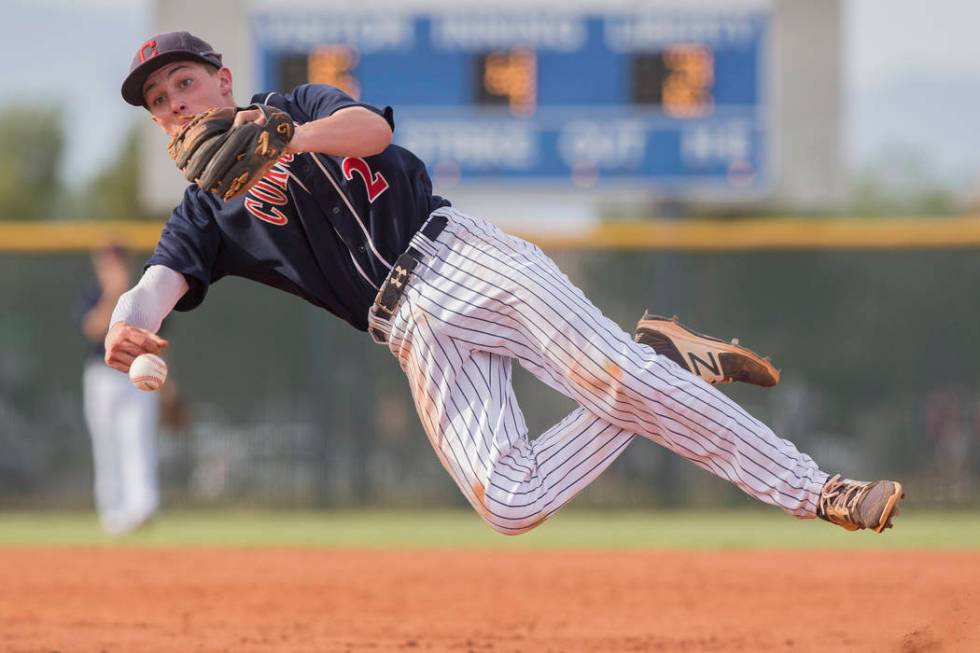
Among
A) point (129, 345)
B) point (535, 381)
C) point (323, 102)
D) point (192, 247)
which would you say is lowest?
point (535, 381)

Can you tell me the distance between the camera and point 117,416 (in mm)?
9297

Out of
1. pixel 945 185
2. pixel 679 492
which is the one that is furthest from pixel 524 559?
pixel 945 185

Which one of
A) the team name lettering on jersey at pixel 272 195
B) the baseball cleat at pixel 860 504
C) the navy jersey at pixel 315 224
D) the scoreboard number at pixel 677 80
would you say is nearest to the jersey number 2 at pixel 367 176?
the navy jersey at pixel 315 224

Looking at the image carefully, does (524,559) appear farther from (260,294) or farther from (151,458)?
(260,294)

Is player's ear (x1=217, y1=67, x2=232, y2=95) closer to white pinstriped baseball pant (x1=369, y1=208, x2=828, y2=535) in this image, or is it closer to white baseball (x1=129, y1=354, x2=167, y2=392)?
white pinstriped baseball pant (x1=369, y1=208, x2=828, y2=535)

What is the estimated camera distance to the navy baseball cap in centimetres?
381

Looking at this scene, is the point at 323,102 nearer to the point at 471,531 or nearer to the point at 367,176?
the point at 367,176

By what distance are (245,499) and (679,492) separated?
3.34m

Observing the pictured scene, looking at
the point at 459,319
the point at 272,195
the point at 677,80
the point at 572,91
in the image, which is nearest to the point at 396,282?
the point at 459,319

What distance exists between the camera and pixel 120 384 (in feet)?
30.3

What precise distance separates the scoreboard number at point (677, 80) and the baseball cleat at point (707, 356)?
7838 mm

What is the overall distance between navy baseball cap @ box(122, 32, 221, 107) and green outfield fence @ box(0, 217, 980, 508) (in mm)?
7475

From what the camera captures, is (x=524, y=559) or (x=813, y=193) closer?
(x=524, y=559)

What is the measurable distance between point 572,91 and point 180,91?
8.09 m
